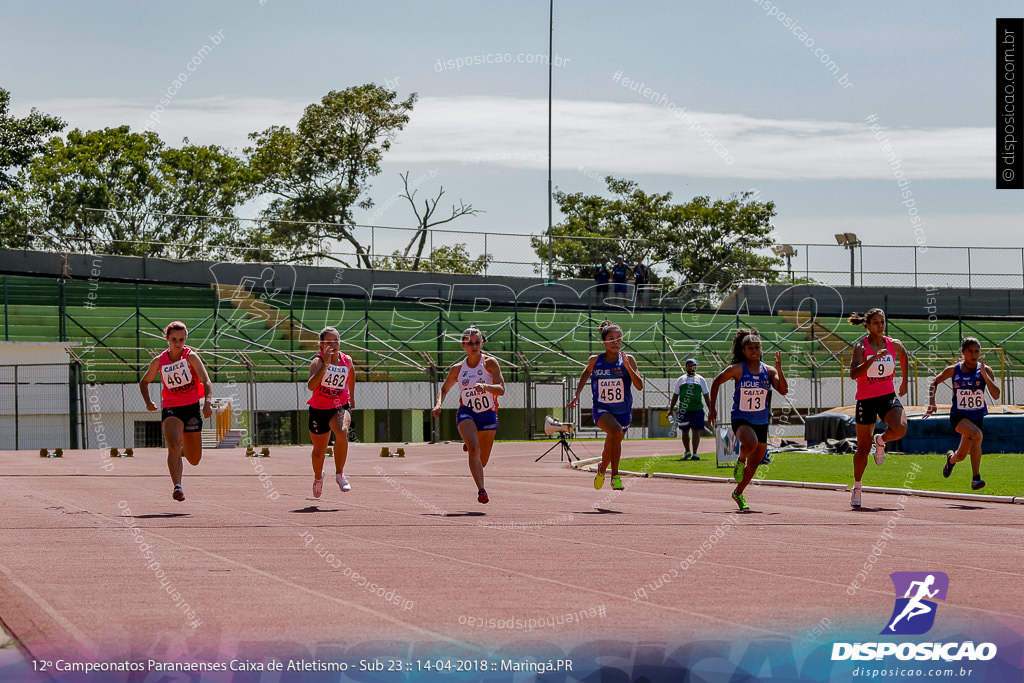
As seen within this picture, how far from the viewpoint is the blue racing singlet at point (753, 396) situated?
14031mm

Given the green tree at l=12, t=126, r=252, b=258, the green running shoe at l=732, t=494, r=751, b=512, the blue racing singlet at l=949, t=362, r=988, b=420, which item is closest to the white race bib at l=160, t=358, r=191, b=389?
the green running shoe at l=732, t=494, r=751, b=512

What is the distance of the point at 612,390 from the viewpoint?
1539 centimetres

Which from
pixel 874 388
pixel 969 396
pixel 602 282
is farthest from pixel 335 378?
pixel 602 282

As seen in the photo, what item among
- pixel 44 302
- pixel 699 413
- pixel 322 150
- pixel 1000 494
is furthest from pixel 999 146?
pixel 322 150

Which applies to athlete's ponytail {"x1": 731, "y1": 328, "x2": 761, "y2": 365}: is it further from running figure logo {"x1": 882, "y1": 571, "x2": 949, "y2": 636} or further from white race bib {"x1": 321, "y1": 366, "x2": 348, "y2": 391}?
running figure logo {"x1": 882, "y1": 571, "x2": 949, "y2": 636}

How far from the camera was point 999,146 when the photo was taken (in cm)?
1570

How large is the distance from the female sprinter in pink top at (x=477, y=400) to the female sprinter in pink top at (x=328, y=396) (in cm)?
132

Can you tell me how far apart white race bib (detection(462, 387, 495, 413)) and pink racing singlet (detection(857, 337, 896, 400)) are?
13.8 ft

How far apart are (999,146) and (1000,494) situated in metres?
4.21

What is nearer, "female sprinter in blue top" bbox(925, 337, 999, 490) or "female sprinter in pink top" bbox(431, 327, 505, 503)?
"female sprinter in pink top" bbox(431, 327, 505, 503)

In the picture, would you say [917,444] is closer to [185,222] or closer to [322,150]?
[185,222]

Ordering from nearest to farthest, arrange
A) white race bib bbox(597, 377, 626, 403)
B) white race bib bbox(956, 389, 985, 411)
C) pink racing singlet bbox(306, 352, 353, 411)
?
pink racing singlet bbox(306, 352, 353, 411)
white race bib bbox(597, 377, 626, 403)
white race bib bbox(956, 389, 985, 411)

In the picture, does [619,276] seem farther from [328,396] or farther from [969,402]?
[328,396]

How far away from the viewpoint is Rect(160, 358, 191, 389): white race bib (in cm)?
1404
